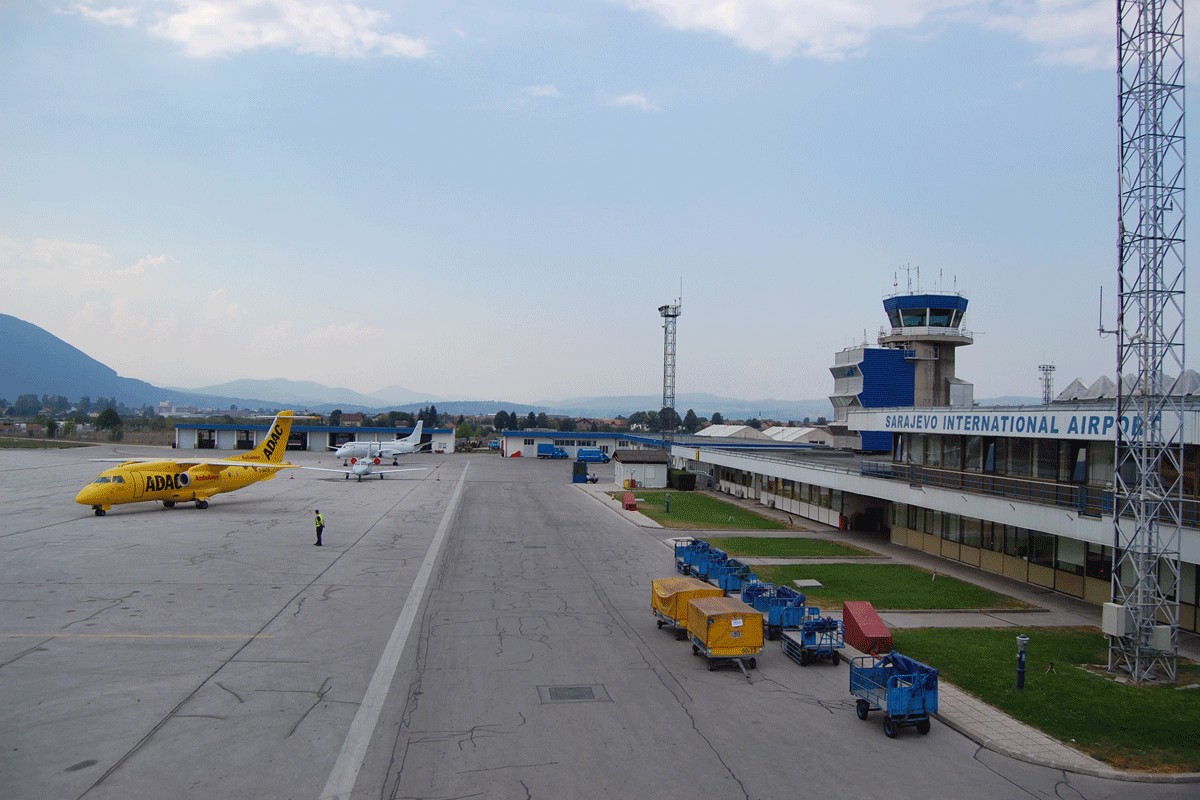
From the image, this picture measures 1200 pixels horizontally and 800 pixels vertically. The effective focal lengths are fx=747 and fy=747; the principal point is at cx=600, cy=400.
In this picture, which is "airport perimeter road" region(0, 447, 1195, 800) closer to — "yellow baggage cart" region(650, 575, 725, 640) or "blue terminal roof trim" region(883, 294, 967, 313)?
"yellow baggage cart" region(650, 575, 725, 640)

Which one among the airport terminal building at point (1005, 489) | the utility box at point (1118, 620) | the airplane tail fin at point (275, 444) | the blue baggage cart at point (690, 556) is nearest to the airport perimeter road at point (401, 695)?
the blue baggage cart at point (690, 556)

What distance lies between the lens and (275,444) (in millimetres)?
54844

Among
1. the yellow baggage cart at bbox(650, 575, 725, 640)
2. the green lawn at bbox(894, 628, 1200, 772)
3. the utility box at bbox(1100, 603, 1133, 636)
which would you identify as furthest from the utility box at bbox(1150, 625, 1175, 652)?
the yellow baggage cart at bbox(650, 575, 725, 640)

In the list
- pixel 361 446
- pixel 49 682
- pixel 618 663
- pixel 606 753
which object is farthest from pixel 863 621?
pixel 361 446

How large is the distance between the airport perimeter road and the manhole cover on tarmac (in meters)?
0.07

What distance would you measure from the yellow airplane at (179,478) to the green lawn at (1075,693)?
41086 millimetres

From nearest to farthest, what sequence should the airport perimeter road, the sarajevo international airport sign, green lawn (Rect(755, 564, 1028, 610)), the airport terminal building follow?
1. the airport perimeter road
2. the airport terminal building
3. the sarajevo international airport sign
4. green lawn (Rect(755, 564, 1028, 610))

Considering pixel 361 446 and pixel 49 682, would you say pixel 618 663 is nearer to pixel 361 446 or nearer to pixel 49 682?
pixel 49 682

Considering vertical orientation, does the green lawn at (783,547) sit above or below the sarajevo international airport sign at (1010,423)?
below

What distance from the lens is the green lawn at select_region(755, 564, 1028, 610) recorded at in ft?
91.2

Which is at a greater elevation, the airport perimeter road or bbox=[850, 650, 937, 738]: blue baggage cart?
bbox=[850, 650, 937, 738]: blue baggage cart

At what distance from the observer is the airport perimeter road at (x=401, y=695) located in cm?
1305

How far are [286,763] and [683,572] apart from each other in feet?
71.7

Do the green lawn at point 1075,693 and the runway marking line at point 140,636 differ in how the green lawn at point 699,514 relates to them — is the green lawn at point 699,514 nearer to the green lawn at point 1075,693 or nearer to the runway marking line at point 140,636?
the green lawn at point 1075,693
